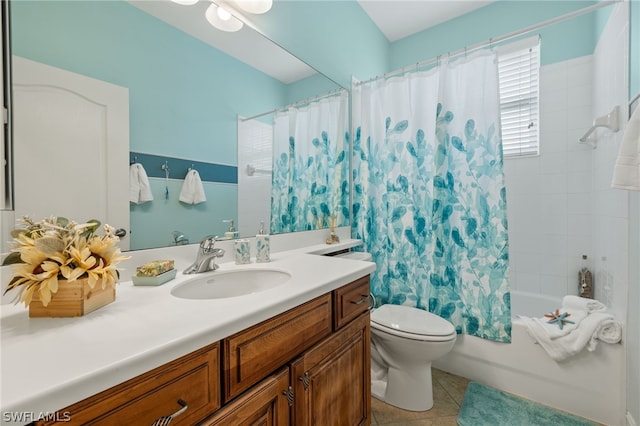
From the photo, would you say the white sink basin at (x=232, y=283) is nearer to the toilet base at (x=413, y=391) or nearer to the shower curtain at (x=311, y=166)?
the shower curtain at (x=311, y=166)

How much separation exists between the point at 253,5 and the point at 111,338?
1.46 meters

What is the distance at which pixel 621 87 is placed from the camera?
55.1 inches

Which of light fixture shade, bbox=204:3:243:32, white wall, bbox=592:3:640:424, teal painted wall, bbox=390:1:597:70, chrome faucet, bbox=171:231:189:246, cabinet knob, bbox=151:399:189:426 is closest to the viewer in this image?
cabinet knob, bbox=151:399:189:426

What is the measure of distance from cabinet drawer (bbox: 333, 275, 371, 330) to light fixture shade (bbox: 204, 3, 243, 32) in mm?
1254

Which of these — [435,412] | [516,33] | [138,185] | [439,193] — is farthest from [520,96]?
[138,185]

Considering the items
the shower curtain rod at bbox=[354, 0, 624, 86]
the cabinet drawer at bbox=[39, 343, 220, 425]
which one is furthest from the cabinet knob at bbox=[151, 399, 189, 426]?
the shower curtain rod at bbox=[354, 0, 624, 86]

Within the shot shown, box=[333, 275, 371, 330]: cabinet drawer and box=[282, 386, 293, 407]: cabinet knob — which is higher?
box=[333, 275, 371, 330]: cabinet drawer

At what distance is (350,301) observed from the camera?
107cm

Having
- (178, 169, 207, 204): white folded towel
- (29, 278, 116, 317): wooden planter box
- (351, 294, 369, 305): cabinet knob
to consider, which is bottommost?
(351, 294, 369, 305): cabinet knob

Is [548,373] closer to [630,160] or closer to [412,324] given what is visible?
[412,324]

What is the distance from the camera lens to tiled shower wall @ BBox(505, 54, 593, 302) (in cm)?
208

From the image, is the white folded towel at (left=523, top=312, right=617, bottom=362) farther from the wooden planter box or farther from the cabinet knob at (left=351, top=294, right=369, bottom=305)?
the wooden planter box

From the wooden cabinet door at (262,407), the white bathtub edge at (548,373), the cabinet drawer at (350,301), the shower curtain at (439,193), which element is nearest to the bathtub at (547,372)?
the white bathtub edge at (548,373)

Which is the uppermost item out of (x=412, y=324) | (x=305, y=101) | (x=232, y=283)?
(x=305, y=101)
